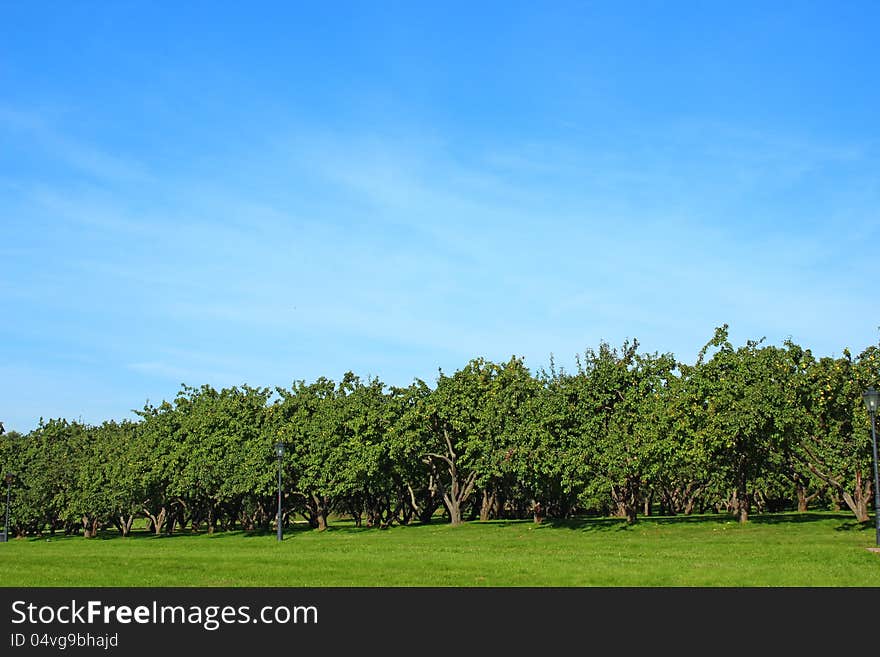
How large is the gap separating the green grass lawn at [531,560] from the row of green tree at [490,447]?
2676 millimetres

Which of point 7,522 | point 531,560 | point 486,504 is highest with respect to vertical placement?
point 486,504

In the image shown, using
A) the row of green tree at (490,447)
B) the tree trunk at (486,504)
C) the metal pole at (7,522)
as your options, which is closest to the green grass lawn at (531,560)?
the row of green tree at (490,447)

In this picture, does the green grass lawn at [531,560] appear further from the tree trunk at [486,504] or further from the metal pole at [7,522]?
the metal pole at [7,522]

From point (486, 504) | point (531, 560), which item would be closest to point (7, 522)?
point (486, 504)

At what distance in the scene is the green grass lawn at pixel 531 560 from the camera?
19.7 meters

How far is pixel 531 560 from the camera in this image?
2506cm

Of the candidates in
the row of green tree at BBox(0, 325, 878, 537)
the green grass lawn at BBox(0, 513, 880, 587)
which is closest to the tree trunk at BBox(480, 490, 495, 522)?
the row of green tree at BBox(0, 325, 878, 537)

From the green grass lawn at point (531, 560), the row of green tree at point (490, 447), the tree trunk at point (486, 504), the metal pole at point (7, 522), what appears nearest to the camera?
the green grass lawn at point (531, 560)

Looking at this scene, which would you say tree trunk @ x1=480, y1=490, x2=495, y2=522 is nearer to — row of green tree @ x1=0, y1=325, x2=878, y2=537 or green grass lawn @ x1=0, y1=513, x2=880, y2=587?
row of green tree @ x1=0, y1=325, x2=878, y2=537

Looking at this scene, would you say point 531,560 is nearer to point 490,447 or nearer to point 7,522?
point 490,447

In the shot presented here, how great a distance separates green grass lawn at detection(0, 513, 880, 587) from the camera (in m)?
19.7

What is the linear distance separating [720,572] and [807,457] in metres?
16.1

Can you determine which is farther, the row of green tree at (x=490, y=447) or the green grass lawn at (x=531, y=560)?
the row of green tree at (x=490, y=447)

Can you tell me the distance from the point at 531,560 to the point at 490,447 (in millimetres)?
17617
